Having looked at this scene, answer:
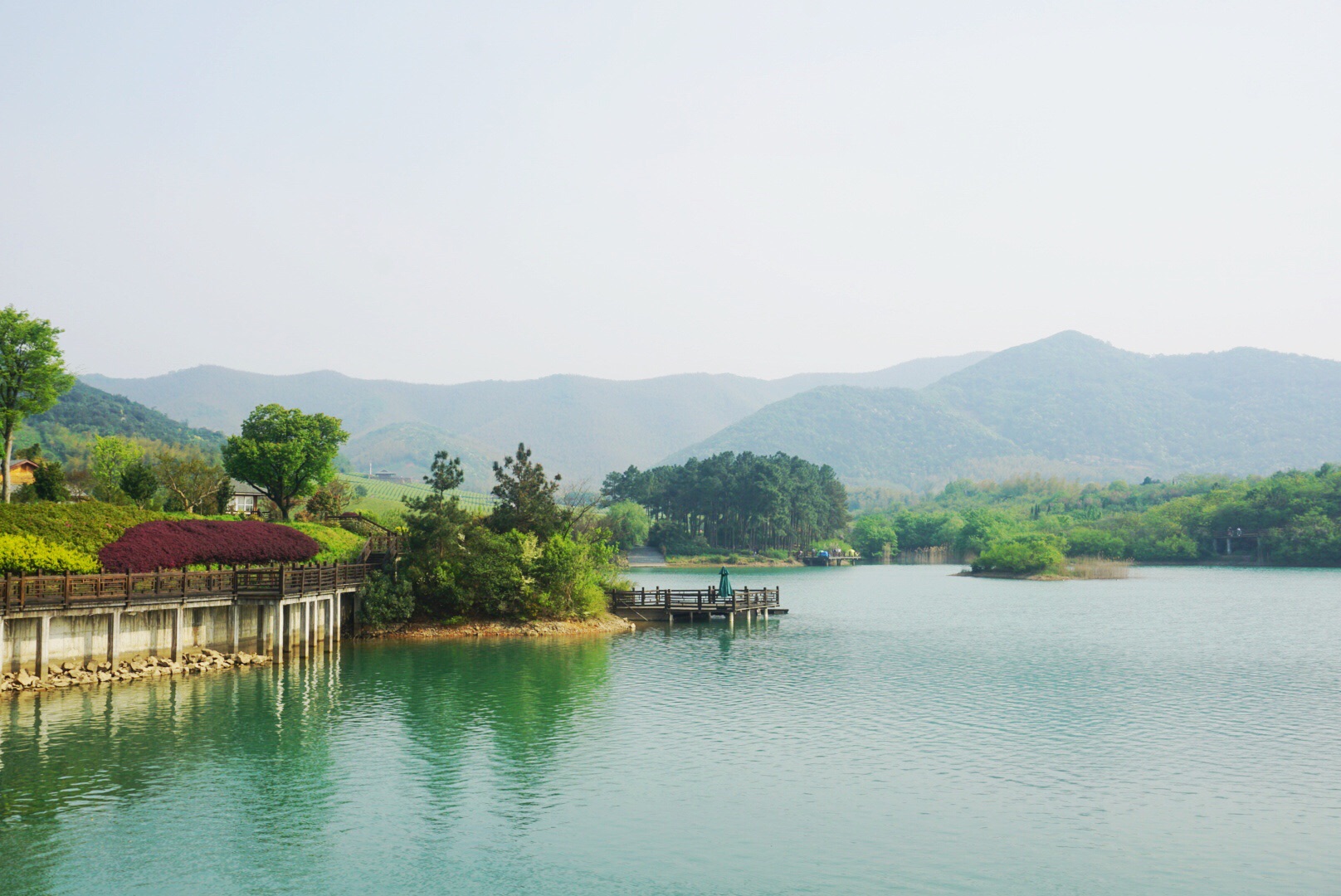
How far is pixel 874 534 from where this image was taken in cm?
18175

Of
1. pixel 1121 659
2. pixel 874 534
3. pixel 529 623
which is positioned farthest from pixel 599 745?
pixel 874 534

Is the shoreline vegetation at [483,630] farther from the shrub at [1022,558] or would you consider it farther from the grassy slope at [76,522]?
the shrub at [1022,558]

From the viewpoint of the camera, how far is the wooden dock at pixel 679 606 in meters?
67.1

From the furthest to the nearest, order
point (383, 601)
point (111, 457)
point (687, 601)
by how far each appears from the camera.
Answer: point (111, 457), point (687, 601), point (383, 601)

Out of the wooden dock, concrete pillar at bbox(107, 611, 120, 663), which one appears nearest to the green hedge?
concrete pillar at bbox(107, 611, 120, 663)

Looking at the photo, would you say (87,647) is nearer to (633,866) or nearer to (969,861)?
(633,866)

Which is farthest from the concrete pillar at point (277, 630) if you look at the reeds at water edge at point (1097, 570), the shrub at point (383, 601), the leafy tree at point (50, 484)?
the reeds at water edge at point (1097, 570)

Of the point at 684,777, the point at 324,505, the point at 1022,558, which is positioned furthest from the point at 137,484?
the point at 1022,558

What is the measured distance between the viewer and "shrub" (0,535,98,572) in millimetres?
35969

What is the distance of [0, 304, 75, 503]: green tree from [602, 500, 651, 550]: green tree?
296ft

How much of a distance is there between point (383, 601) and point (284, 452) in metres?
21.7

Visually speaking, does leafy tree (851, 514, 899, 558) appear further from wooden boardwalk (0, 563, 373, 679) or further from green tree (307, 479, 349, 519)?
wooden boardwalk (0, 563, 373, 679)

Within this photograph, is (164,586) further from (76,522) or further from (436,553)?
(436,553)

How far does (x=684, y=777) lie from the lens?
27703 mm
